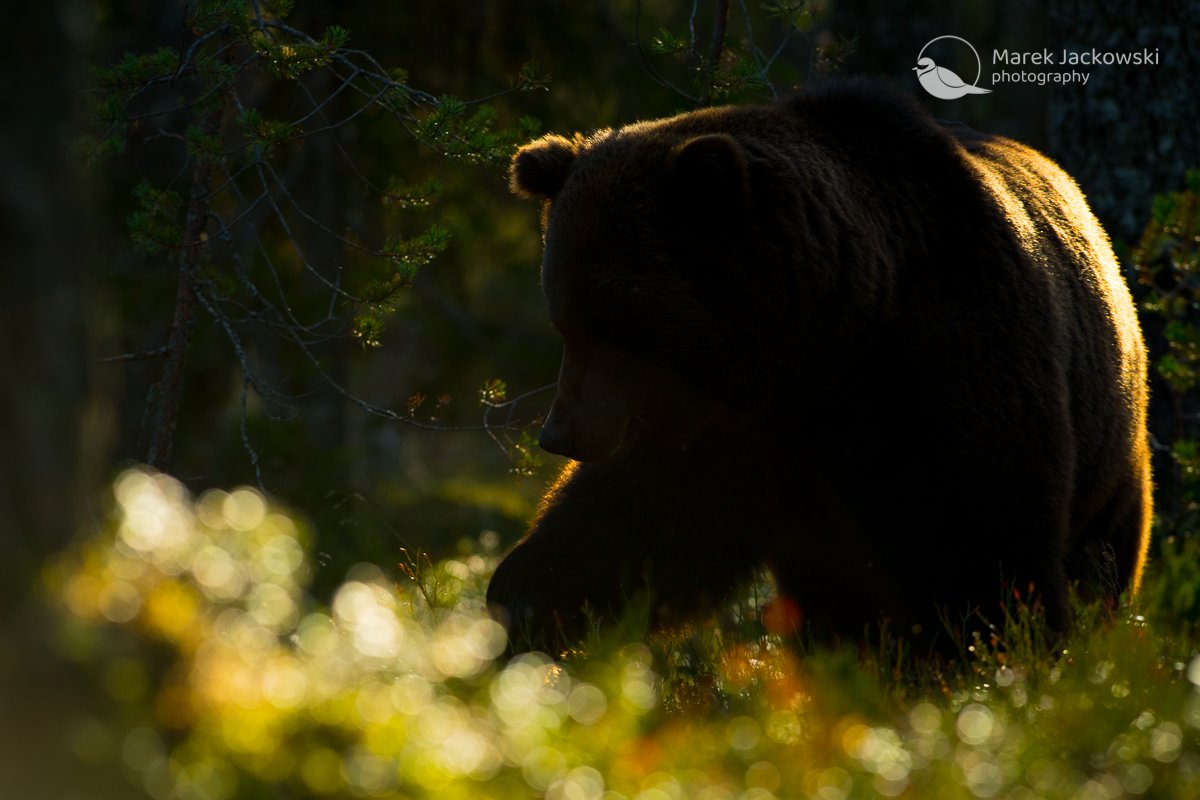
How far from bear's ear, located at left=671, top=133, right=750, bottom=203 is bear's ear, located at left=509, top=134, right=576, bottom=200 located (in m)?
0.61

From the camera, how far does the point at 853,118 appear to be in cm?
491

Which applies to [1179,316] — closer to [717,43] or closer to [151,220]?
[717,43]

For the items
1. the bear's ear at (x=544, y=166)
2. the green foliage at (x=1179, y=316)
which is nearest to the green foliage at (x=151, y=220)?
the bear's ear at (x=544, y=166)

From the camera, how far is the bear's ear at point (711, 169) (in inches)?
169

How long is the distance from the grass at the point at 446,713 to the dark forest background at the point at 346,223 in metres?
0.13

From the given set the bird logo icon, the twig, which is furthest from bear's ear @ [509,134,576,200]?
the bird logo icon

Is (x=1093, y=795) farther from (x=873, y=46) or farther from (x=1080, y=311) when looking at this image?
(x=873, y=46)

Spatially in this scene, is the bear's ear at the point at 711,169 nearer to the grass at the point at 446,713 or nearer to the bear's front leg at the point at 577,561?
the bear's front leg at the point at 577,561

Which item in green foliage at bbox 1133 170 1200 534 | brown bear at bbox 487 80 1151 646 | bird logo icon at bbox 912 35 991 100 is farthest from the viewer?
bird logo icon at bbox 912 35 991 100

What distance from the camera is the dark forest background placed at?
7.06 feet

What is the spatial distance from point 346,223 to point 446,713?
404 inches

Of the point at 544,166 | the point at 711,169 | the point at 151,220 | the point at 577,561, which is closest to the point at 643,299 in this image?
the point at 711,169

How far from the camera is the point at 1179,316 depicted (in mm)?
7359

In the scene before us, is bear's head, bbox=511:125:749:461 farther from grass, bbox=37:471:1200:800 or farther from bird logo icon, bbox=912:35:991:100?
bird logo icon, bbox=912:35:991:100
